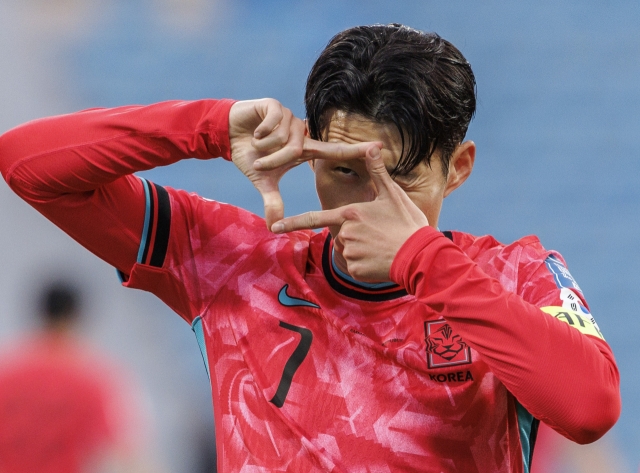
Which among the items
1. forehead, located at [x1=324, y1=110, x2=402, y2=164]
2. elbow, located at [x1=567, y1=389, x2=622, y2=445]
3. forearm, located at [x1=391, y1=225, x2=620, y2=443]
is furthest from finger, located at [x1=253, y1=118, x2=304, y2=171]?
elbow, located at [x1=567, y1=389, x2=622, y2=445]

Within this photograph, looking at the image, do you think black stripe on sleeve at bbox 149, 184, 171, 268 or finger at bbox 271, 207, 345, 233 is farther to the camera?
black stripe on sleeve at bbox 149, 184, 171, 268

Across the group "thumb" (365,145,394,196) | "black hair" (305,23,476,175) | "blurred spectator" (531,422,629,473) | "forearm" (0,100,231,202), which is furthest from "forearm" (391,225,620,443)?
"blurred spectator" (531,422,629,473)

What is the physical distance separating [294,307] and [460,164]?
0.40 m

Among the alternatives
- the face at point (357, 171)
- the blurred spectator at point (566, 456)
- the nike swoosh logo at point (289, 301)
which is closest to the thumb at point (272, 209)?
the face at point (357, 171)

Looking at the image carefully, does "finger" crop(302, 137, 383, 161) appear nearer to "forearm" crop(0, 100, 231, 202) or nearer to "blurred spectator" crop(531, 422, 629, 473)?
"forearm" crop(0, 100, 231, 202)

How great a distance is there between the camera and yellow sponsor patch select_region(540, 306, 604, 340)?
4.41 feet

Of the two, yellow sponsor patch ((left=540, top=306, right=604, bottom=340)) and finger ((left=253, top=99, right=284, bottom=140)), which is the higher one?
finger ((left=253, top=99, right=284, bottom=140))

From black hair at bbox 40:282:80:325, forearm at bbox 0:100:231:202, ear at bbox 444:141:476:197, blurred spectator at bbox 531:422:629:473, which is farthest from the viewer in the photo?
black hair at bbox 40:282:80:325

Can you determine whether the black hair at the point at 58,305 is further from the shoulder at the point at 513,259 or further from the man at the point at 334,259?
the shoulder at the point at 513,259

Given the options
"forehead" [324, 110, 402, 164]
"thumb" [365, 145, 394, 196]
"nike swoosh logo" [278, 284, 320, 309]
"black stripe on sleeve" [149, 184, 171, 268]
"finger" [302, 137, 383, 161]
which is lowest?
"nike swoosh logo" [278, 284, 320, 309]

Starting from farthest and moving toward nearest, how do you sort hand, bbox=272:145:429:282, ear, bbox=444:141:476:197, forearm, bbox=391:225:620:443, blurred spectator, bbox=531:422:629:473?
blurred spectator, bbox=531:422:629:473 < ear, bbox=444:141:476:197 < hand, bbox=272:145:429:282 < forearm, bbox=391:225:620:443

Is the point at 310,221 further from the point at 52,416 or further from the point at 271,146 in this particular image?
the point at 52,416

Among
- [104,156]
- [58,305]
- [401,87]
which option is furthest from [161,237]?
[58,305]

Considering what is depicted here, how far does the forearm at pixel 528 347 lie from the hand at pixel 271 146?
0.73 ft
